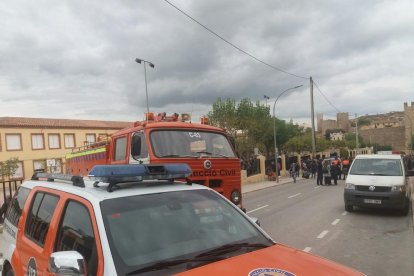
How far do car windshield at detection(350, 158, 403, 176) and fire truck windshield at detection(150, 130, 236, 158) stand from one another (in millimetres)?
5891

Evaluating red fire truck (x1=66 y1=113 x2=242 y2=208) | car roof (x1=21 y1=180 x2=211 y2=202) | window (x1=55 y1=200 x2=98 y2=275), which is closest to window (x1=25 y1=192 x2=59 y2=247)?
car roof (x1=21 y1=180 x2=211 y2=202)

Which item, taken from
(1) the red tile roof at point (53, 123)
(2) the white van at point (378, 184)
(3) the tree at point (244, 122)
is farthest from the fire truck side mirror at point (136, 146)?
(1) the red tile roof at point (53, 123)

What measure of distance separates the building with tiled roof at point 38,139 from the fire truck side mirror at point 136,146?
39.1 meters

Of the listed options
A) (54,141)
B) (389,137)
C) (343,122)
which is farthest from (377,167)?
(343,122)

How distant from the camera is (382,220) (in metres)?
11.1

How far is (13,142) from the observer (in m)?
49.2

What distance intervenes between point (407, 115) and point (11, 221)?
124606 mm

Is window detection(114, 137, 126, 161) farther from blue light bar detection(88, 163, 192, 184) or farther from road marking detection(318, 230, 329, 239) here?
blue light bar detection(88, 163, 192, 184)

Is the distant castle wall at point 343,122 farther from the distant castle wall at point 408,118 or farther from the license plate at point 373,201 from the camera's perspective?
the license plate at point 373,201

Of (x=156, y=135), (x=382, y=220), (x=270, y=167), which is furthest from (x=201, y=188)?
(x=270, y=167)

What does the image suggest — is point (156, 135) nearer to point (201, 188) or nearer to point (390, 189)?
point (201, 188)

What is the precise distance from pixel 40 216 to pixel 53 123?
177 feet

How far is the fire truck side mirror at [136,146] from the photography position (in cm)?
807

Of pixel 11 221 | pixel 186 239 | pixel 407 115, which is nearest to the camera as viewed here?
pixel 186 239
